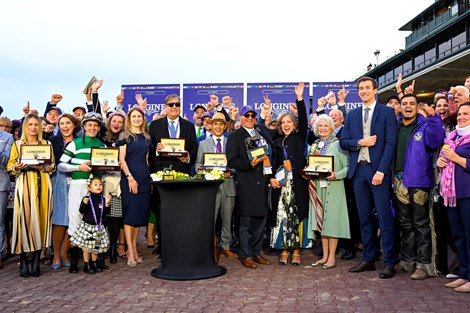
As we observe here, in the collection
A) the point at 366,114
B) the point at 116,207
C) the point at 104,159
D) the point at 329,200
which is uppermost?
the point at 366,114

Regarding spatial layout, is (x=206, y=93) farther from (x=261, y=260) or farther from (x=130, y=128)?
(x=261, y=260)

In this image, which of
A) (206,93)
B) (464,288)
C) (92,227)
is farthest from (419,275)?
(206,93)

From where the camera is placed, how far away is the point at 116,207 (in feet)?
23.2

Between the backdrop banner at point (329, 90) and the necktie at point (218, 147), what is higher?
the backdrop banner at point (329, 90)

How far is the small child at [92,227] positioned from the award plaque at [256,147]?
215 cm

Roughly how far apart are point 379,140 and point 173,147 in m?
2.95

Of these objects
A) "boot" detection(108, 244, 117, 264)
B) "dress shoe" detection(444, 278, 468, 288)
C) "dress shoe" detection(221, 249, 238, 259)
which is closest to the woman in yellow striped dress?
"boot" detection(108, 244, 117, 264)

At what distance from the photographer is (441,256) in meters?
6.29

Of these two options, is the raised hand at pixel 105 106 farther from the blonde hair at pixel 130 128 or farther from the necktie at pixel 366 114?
the necktie at pixel 366 114

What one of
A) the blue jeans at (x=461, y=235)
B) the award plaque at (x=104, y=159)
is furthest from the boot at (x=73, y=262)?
the blue jeans at (x=461, y=235)

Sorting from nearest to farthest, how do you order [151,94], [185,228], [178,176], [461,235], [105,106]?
[461,235], [185,228], [178,176], [105,106], [151,94]

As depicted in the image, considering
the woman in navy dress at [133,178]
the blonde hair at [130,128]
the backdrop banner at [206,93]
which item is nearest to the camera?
the woman in navy dress at [133,178]

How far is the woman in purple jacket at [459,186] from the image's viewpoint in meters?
5.42

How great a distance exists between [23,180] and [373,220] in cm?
493
